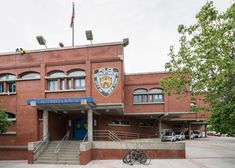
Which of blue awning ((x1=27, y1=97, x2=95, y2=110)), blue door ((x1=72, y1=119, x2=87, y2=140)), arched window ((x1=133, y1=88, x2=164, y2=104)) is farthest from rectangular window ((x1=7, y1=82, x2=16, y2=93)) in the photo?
arched window ((x1=133, y1=88, x2=164, y2=104))

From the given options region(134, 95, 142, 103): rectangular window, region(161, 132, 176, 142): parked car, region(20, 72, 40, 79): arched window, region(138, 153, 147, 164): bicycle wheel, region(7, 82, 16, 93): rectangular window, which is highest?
region(20, 72, 40, 79): arched window

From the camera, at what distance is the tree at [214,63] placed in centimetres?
1206

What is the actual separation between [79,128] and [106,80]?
21.5 ft

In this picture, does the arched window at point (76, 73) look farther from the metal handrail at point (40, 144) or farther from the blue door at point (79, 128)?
the metal handrail at point (40, 144)

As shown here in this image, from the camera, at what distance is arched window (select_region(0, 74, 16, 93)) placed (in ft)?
66.1

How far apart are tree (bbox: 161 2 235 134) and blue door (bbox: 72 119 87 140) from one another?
11.2 meters

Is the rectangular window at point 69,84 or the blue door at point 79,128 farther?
the blue door at point 79,128

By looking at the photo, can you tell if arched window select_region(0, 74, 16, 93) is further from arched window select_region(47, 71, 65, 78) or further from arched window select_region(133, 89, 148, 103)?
arched window select_region(133, 89, 148, 103)

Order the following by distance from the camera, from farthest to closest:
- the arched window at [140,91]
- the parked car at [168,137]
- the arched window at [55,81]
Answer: the parked car at [168,137], the arched window at [140,91], the arched window at [55,81]

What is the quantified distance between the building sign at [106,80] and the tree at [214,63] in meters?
5.73

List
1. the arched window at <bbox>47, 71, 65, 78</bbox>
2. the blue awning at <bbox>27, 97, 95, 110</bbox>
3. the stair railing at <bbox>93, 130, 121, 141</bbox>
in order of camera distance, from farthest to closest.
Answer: the stair railing at <bbox>93, 130, 121, 141</bbox> < the arched window at <bbox>47, 71, 65, 78</bbox> < the blue awning at <bbox>27, 97, 95, 110</bbox>

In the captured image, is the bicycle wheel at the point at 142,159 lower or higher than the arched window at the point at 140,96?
lower

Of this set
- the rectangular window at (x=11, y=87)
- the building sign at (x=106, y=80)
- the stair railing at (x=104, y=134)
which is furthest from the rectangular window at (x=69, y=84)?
the stair railing at (x=104, y=134)

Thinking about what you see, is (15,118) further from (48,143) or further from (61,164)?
(61,164)
